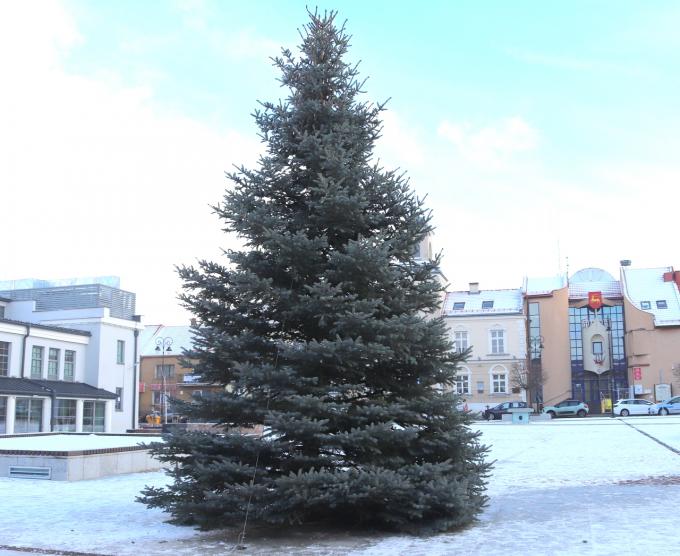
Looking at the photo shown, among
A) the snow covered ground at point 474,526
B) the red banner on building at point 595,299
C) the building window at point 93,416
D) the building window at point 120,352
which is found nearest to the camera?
the snow covered ground at point 474,526

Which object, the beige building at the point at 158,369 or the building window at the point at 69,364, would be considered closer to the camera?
the building window at the point at 69,364

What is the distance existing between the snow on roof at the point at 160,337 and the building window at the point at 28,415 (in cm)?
3488

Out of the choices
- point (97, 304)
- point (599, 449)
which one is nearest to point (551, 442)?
point (599, 449)

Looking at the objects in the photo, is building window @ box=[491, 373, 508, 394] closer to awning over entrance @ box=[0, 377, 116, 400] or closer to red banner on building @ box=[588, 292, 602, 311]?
red banner on building @ box=[588, 292, 602, 311]

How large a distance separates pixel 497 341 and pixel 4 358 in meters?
46.0

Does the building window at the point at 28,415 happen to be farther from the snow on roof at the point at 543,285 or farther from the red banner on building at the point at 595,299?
the red banner on building at the point at 595,299

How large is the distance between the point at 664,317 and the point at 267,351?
65.7 metres

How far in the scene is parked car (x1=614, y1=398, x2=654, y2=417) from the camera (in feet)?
175

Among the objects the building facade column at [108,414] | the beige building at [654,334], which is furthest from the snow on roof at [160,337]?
the beige building at [654,334]

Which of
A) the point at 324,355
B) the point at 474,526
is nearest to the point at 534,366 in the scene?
the point at 474,526

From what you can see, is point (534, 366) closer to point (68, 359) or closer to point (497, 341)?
point (497, 341)

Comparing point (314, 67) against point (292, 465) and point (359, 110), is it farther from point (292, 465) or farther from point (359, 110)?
point (292, 465)

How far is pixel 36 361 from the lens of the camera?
42375 mm

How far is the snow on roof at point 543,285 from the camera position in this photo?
73750 millimetres
